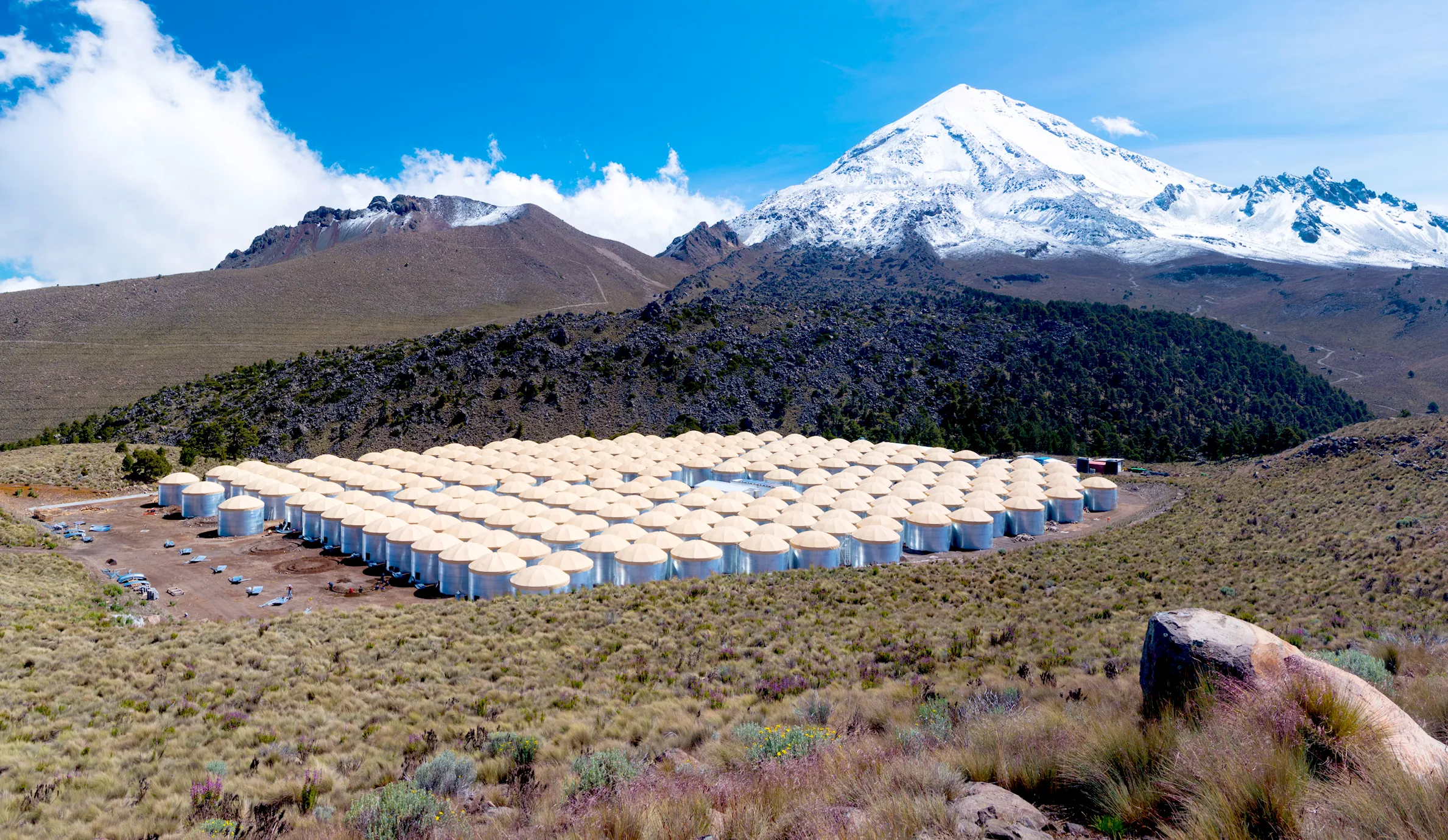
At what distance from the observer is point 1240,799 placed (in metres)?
4.55

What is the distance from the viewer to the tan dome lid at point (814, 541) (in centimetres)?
2758

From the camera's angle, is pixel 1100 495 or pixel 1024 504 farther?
pixel 1100 495

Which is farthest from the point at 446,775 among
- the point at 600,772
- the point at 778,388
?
the point at 778,388

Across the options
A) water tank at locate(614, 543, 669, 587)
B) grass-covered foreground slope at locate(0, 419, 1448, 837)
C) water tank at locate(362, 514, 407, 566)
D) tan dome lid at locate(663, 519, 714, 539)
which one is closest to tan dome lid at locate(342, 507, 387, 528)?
water tank at locate(362, 514, 407, 566)

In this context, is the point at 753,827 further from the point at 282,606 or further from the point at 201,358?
the point at 201,358

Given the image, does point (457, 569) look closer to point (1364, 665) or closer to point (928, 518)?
point (928, 518)

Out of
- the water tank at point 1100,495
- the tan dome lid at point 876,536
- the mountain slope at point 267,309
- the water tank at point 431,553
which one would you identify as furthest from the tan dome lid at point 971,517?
the mountain slope at point 267,309

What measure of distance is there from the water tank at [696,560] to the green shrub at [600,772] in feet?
58.1

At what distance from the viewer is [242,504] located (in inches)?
1330

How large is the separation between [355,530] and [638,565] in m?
14.1

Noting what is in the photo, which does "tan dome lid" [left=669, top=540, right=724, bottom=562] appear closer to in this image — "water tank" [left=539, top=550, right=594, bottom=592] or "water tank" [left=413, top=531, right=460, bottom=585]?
"water tank" [left=539, top=550, right=594, bottom=592]

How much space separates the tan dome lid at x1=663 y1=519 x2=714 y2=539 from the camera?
28.6 metres

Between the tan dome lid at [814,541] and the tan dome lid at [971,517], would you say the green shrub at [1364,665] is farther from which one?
the tan dome lid at [971,517]

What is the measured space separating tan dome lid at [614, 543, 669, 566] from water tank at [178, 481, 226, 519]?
24370 mm
